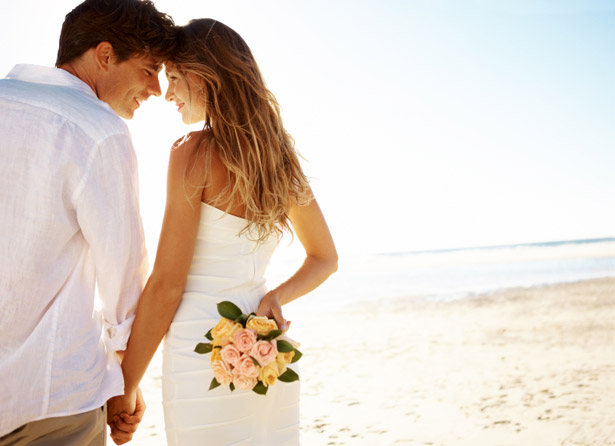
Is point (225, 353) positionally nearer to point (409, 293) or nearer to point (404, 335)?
point (404, 335)

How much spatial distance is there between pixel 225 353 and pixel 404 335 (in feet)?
28.8

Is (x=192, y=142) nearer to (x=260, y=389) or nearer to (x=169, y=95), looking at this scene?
(x=169, y=95)

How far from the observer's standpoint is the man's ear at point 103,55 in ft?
7.21

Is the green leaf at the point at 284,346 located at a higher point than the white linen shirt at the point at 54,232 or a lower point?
lower

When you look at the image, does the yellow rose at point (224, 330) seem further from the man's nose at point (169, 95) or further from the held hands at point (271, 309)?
the man's nose at point (169, 95)

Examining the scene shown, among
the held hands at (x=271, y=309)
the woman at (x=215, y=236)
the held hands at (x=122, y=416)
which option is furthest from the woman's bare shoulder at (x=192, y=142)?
the held hands at (x=122, y=416)

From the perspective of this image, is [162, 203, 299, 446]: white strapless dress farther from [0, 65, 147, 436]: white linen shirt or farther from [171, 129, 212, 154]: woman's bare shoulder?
[0, 65, 147, 436]: white linen shirt

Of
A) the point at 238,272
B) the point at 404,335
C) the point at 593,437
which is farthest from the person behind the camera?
the point at 404,335

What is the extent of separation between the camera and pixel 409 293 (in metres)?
16.8

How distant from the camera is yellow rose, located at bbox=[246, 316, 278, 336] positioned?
2127 mm

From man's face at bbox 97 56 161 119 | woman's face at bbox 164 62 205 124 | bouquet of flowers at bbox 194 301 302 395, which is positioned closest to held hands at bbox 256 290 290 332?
bouquet of flowers at bbox 194 301 302 395

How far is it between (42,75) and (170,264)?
79 centimetres

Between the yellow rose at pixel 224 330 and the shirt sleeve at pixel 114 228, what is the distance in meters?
0.34

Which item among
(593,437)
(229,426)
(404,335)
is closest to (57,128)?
(229,426)
